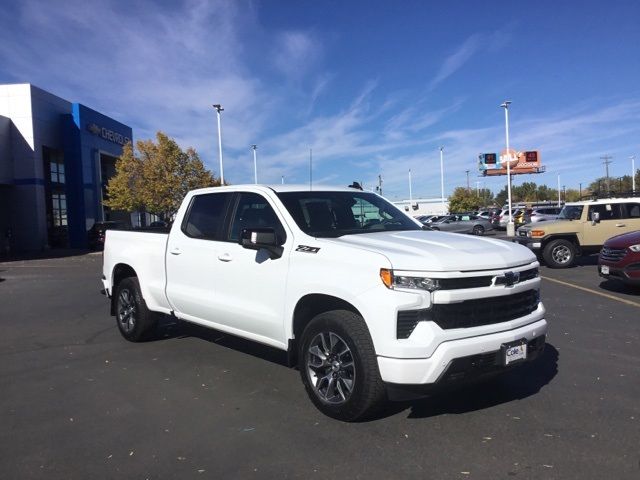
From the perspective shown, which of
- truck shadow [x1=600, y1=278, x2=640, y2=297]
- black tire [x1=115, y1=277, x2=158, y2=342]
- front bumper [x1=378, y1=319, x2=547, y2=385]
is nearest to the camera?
front bumper [x1=378, y1=319, x2=547, y2=385]

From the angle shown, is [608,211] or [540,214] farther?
[540,214]

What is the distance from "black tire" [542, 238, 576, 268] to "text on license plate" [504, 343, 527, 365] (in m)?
11.6

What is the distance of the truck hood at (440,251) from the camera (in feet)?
12.4

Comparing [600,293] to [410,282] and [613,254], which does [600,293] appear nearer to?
[613,254]

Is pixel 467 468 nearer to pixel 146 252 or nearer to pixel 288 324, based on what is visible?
pixel 288 324

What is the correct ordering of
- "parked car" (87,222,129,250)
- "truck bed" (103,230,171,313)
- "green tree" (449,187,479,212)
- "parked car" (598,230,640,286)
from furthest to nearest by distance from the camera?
1. "green tree" (449,187,479,212)
2. "parked car" (87,222,129,250)
3. "parked car" (598,230,640,286)
4. "truck bed" (103,230,171,313)

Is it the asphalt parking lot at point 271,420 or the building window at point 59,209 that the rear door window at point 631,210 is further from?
the building window at point 59,209

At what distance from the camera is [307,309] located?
14.9 ft

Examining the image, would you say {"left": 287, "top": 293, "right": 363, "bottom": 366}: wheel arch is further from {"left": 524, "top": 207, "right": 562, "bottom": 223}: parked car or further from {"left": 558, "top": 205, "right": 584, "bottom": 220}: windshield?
{"left": 524, "top": 207, "right": 562, "bottom": 223}: parked car

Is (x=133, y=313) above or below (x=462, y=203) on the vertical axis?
below

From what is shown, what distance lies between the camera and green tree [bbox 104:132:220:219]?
34.9 m

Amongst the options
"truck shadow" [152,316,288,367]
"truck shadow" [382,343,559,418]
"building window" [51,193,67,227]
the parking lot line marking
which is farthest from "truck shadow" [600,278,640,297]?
"building window" [51,193,67,227]

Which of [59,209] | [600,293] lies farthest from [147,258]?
[59,209]

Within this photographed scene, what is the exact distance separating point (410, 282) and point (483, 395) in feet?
5.32
